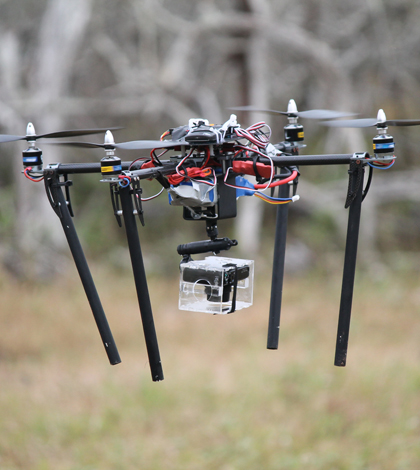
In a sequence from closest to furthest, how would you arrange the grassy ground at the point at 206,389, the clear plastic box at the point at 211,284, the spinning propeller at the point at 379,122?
1. the spinning propeller at the point at 379,122
2. the clear plastic box at the point at 211,284
3. the grassy ground at the point at 206,389

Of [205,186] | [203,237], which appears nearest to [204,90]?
[203,237]

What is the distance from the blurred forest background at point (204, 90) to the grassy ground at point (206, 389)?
5.63 feet

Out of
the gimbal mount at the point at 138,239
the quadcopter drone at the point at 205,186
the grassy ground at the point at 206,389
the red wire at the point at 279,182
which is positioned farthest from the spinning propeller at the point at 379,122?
the grassy ground at the point at 206,389

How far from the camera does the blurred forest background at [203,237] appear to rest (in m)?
8.24

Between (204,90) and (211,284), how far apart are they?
1162 cm

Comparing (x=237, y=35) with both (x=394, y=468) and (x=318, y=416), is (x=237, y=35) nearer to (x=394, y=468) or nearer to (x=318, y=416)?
(x=318, y=416)

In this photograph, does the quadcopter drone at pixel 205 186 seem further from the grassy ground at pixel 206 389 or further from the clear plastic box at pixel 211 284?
the grassy ground at pixel 206 389

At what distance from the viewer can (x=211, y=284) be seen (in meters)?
3.07

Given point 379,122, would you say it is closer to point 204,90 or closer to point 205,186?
point 205,186

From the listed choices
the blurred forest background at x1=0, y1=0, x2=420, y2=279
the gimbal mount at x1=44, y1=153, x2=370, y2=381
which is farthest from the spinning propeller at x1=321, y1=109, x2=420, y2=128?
the blurred forest background at x1=0, y1=0, x2=420, y2=279

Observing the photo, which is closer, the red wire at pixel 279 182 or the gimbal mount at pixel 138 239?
the gimbal mount at pixel 138 239

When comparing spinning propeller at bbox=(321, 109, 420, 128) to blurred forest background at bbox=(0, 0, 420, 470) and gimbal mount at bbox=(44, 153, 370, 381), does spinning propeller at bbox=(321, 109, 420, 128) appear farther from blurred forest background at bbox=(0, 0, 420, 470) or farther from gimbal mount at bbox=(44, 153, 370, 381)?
blurred forest background at bbox=(0, 0, 420, 470)

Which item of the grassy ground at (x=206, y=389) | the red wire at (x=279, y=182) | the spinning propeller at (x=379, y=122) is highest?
the spinning propeller at (x=379, y=122)

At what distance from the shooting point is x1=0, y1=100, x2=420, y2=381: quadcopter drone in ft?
9.05
